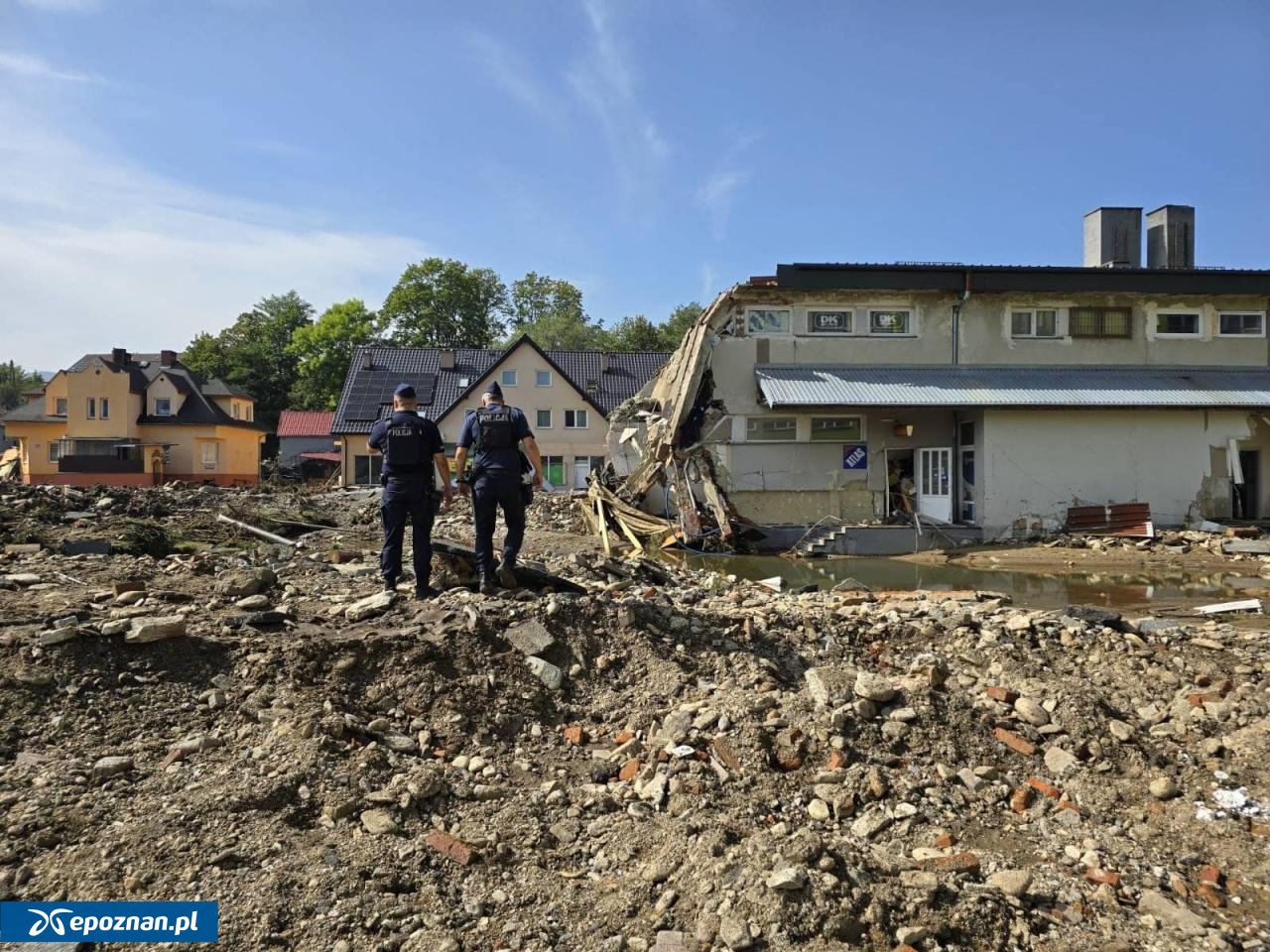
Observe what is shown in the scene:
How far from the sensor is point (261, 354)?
66062 millimetres

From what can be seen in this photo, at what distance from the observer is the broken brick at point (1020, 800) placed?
4.41 metres

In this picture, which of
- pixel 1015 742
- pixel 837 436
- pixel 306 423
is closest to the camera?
pixel 1015 742

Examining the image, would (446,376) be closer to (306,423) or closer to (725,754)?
(306,423)

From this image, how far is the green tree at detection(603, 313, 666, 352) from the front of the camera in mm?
63438

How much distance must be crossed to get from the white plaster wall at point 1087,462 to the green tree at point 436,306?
5269cm

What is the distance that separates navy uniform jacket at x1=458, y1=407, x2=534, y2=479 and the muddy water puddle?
5.81m

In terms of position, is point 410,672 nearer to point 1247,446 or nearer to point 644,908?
point 644,908

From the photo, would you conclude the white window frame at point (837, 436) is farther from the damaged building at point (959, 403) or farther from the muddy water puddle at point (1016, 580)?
the muddy water puddle at point (1016, 580)

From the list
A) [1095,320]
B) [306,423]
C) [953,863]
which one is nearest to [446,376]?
[306,423]

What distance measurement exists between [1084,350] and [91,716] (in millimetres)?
22953

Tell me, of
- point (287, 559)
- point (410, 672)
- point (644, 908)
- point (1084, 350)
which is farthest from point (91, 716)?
point (1084, 350)

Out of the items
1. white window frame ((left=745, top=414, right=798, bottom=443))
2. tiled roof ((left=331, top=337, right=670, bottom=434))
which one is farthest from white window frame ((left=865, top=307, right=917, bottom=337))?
tiled roof ((left=331, top=337, right=670, bottom=434))

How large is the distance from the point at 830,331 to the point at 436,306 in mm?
50114

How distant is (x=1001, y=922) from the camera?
335 cm
